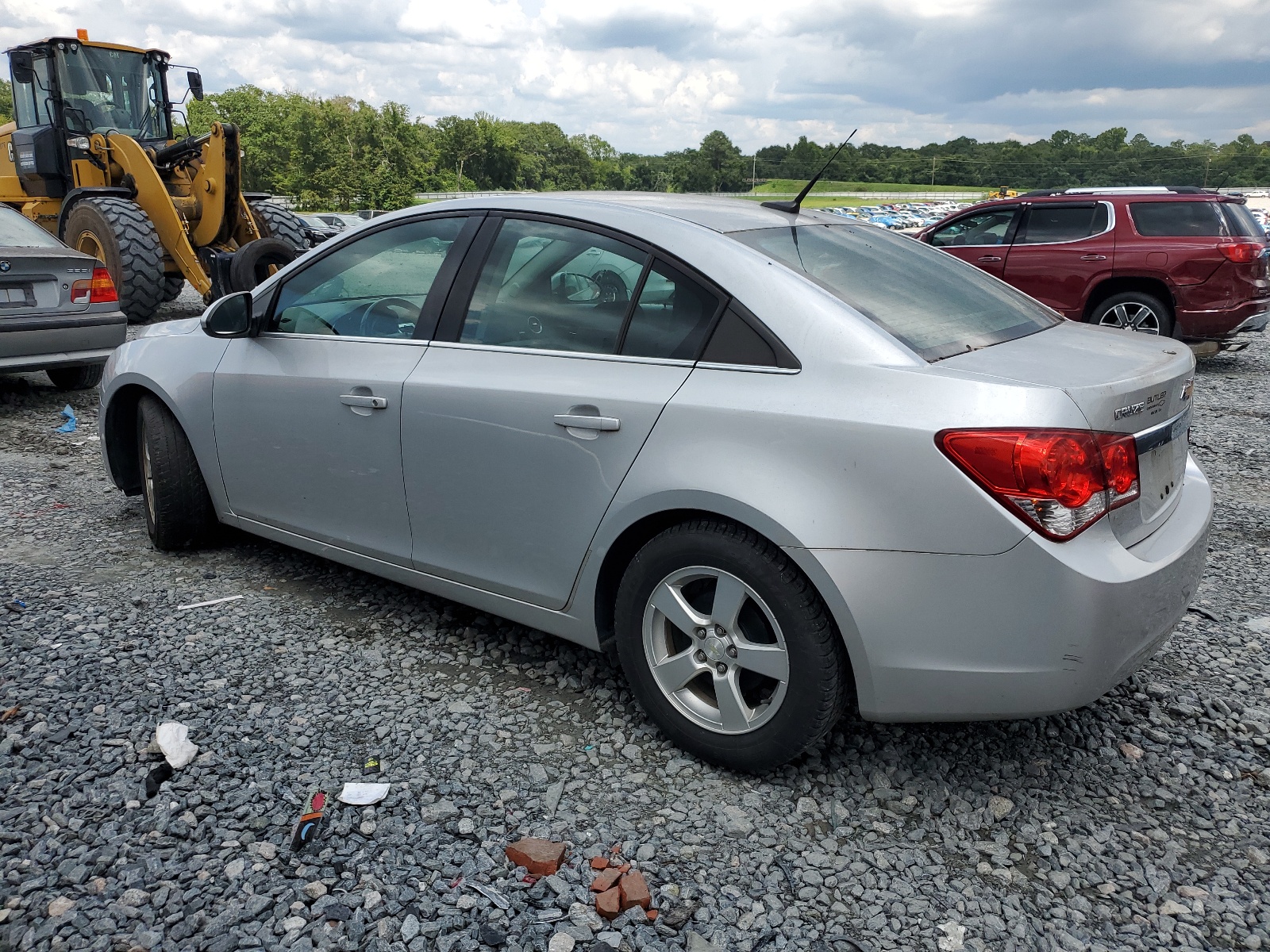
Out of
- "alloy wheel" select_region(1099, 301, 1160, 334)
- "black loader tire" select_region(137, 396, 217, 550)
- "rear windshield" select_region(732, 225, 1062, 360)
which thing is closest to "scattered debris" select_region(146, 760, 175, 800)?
"black loader tire" select_region(137, 396, 217, 550)

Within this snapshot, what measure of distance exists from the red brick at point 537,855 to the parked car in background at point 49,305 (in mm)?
6781

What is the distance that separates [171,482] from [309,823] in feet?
7.51

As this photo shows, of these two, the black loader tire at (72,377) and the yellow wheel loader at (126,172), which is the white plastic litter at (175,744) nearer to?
the black loader tire at (72,377)

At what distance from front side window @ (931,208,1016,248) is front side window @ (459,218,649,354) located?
9.26 m

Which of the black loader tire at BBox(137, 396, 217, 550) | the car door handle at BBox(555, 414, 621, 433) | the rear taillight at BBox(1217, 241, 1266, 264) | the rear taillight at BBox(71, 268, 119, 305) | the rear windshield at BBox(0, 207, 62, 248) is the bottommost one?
the black loader tire at BBox(137, 396, 217, 550)

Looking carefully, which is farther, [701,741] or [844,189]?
[844,189]

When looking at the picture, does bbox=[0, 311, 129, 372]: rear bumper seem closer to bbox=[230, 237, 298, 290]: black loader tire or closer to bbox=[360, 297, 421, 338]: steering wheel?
bbox=[230, 237, 298, 290]: black loader tire

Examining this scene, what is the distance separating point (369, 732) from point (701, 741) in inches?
41.4

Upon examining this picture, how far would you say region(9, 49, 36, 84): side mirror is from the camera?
11.3 metres

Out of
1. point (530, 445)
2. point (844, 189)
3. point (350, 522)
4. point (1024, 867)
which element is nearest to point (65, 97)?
point (350, 522)

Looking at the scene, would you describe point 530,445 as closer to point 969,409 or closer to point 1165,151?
point 969,409

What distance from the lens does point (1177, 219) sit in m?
10.0

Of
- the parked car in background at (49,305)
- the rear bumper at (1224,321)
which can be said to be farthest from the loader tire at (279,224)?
the rear bumper at (1224,321)

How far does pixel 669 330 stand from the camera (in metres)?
2.85
